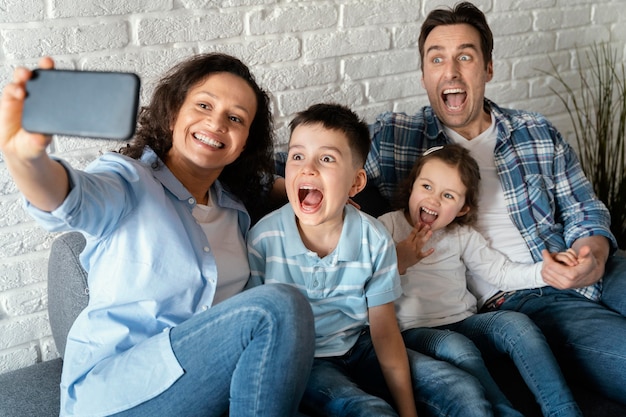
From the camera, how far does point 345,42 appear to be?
2.24m

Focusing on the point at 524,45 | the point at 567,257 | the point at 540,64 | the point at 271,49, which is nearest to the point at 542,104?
the point at 540,64

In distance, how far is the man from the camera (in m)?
2.04

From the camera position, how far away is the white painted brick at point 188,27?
186 cm

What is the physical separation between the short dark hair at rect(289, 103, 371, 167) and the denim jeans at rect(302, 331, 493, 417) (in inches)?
18.1

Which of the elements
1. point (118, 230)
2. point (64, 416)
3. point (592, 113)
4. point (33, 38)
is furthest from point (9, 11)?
point (592, 113)

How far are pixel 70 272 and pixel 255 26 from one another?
0.88 metres

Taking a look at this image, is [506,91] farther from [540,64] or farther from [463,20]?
[463,20]

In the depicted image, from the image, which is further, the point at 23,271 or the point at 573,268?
the point at 573,268

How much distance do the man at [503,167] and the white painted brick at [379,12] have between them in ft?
0.56

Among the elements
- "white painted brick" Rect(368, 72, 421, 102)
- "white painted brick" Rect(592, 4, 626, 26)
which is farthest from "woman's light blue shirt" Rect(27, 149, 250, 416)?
"white painted brick" Rect(592, 4, 626, 26)

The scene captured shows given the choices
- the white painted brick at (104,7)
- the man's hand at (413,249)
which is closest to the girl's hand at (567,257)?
the man's hand at (413,249)

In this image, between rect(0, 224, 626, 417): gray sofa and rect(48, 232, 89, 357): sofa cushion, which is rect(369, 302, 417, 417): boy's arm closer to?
rect(0, 224, 626, 417): gray sofa

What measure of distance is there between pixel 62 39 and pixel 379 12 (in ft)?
3.33

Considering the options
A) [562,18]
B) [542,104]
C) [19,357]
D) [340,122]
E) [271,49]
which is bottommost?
[19,357]
